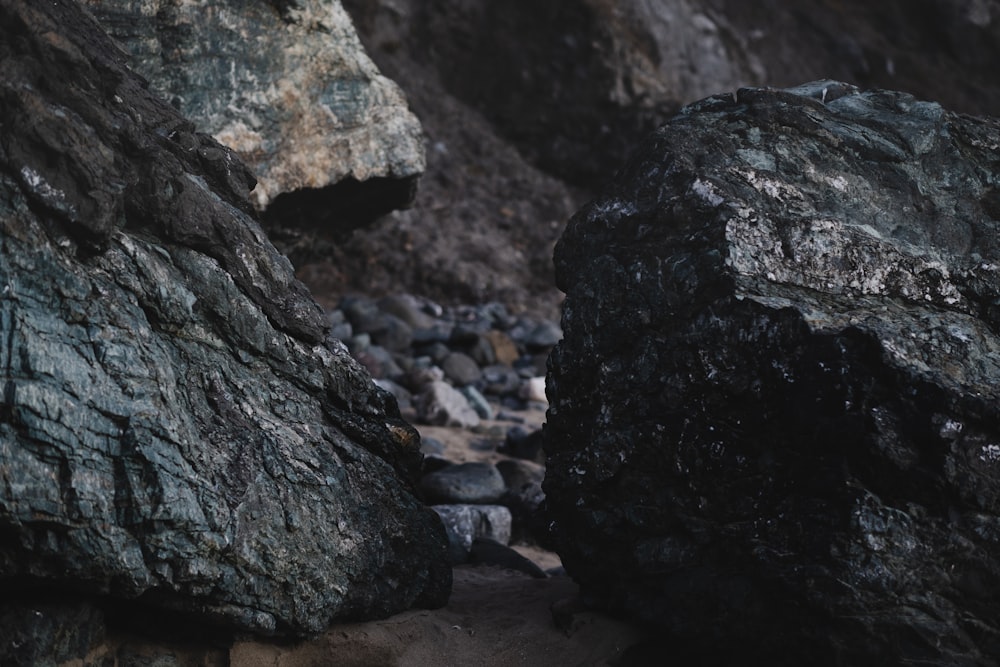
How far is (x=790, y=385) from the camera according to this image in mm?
2891

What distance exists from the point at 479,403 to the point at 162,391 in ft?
13.6

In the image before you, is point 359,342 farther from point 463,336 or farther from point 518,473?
point 518,473

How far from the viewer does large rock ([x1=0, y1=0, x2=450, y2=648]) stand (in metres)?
2.50

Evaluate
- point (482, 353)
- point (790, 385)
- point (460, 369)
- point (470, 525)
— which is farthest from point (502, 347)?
point (790, 385)

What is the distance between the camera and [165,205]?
9.74 ft

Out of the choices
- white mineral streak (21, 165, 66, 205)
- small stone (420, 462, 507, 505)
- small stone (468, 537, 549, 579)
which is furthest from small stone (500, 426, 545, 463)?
Result: white mineral streak (21, 165, 66, 205)

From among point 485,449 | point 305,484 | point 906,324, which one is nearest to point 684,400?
point 906,324

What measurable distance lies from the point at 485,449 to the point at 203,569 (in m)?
3.31

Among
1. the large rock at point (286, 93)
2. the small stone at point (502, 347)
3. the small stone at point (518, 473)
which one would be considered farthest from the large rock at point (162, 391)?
the small stone at point (502, 347)

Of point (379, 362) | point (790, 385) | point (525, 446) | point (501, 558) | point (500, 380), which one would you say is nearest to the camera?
point (790, 385)

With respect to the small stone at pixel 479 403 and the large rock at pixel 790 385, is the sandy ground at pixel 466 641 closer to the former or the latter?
the large rock at pixel 790 385

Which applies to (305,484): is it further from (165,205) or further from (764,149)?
(764,149)

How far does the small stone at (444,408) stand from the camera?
638 centimetres

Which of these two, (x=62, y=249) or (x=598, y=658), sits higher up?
(x=62, y=249)
